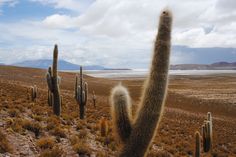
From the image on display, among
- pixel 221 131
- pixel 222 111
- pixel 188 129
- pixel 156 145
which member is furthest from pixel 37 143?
pixel 222 111

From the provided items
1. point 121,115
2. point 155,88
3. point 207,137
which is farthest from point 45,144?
point 207,137

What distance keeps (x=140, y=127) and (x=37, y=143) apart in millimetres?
5940

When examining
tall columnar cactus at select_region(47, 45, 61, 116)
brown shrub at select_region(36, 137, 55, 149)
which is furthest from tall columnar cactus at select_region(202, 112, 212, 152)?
brown shrub at select_region(36, 137, 55, 149)

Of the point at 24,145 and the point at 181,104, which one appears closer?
the point at 24,145

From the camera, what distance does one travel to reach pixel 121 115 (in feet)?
23.5

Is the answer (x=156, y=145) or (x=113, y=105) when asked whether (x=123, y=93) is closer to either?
(x=113, y=105)

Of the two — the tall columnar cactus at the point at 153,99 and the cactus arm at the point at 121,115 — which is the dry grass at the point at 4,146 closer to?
the cactus arm at the point at 121,115

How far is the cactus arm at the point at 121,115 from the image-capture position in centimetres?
712

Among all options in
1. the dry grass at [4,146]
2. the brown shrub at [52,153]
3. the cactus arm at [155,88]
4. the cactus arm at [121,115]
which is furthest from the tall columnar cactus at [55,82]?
the cactus arm at [155,88]

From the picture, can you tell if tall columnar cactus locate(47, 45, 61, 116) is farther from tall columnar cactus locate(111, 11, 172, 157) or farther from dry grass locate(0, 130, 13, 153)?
tall columnar cactus locate(111, 11, 172, 157)

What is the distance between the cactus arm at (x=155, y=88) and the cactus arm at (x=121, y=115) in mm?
364

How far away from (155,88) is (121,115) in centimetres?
111

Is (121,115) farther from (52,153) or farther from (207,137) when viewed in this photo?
(207,137)

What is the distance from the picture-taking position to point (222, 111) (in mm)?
41719
